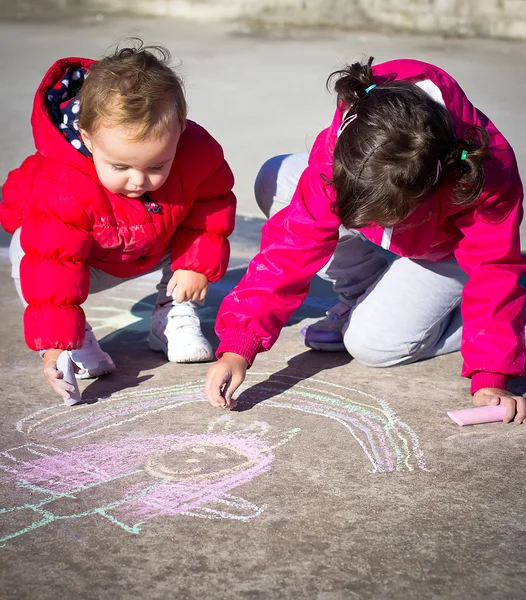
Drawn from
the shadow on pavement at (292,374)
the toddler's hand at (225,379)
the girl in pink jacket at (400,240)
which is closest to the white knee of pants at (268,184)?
the girl in pink jacket at (400,240)

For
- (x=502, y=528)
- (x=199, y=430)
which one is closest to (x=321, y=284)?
(x=199, y=430)

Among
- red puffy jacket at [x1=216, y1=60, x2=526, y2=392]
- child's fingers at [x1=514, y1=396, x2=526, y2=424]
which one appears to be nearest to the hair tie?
red puffy jacket at [x1=216, y1=60, x2=526, y2=392]

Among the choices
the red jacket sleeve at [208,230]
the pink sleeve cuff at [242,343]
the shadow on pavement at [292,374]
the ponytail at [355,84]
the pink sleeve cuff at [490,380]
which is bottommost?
the shadow on pavement at [292,374]

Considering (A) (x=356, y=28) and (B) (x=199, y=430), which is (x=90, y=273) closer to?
(B) (x=199, y=430)

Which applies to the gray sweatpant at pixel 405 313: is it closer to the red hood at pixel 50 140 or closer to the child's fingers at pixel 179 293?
the child's fingers at pixel 179 293

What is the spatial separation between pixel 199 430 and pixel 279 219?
636 mm

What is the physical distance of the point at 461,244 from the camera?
8.13ft

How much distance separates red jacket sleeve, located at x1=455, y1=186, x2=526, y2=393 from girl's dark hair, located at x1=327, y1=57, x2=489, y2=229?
304mm

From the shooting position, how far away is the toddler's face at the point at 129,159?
2.30 m

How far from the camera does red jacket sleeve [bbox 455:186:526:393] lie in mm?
2350

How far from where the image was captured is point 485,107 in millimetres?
6027

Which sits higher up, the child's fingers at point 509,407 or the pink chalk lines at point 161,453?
the child's fingers at point 509,407

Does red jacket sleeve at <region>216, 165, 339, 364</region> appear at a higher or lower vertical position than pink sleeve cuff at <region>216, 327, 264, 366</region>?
higher

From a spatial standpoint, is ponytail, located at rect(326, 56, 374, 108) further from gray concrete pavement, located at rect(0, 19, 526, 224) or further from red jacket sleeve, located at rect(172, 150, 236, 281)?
gray concrete pavement, located at rect(0, 19, 526, 224)
